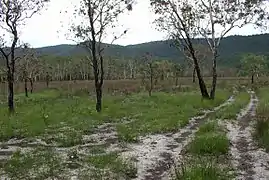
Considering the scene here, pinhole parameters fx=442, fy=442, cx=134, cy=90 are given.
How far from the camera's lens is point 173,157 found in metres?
18.9

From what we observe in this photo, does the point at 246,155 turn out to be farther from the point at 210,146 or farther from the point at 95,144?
the point at 95,144

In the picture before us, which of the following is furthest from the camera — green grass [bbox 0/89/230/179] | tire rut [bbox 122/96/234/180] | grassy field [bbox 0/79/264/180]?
green grass [bbox 0/89/230/179]

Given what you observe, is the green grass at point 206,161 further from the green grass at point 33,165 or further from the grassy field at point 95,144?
the green grass at point 33,165

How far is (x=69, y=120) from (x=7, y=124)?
4.50 meters

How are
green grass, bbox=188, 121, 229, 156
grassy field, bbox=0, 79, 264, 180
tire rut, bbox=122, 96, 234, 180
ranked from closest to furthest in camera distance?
grassy field, bbox=0, 79, 264, 180 → tire rut, bbox=122, 96, 234, 180 → green grass, bbox=188, 121, 229, 156

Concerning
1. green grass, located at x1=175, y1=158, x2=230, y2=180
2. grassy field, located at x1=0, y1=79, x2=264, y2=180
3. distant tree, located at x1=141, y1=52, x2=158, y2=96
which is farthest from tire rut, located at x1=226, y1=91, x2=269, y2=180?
distant tree, located at x1=141, y1=52, x2=158, y2=96

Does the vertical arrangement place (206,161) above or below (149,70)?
below

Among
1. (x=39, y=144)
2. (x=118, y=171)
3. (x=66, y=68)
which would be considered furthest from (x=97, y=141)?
(x=66, y=68)

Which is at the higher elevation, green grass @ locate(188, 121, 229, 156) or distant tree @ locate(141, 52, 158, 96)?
distant tree @ locate(141, 52, 158, 96)

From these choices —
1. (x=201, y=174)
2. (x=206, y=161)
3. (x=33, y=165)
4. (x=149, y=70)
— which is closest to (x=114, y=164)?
(x=33, y=165)

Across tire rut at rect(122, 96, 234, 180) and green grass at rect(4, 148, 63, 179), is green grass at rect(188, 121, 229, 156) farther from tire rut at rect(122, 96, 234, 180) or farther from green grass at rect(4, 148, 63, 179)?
green grass at rect(4, 148, 63, 179)

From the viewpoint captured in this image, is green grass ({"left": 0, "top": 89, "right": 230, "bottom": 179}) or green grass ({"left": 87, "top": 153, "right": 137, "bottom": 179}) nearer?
green grass ({"left": 87, "top": 153, "right": 137, "bottom": 179})

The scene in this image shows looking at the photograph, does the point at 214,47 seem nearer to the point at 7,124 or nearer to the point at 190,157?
the point at 7,124

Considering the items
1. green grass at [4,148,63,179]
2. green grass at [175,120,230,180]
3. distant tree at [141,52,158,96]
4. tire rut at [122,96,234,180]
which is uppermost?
distant tree at [141,52,158,96]
